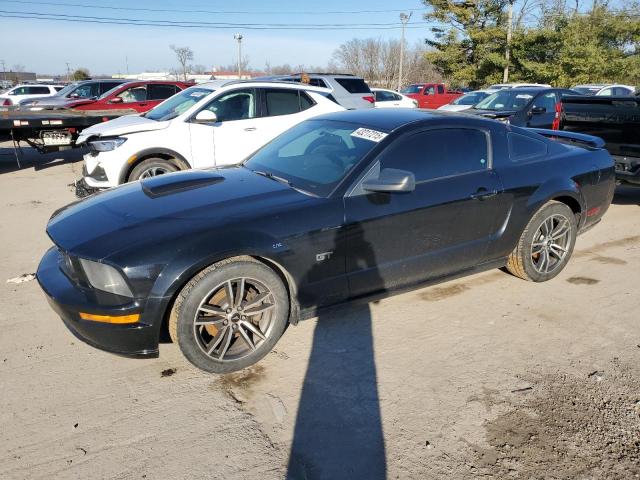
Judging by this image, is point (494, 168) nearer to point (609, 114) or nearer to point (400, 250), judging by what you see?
point (400, 250)

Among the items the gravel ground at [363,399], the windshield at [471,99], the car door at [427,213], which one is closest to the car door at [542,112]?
the windshield at [471,99]

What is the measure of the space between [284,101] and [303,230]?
15.9 ft

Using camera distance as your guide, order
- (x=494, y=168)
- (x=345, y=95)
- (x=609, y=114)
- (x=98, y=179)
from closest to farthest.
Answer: (x=494, y=168)
(x=98, y=179)
(x=609, y=114)
(x=345, y=95)

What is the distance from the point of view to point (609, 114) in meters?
6.72

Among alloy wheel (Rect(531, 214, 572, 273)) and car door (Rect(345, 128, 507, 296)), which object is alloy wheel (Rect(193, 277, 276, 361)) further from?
alloy wheel (Rect(531, 214, 572, 273))

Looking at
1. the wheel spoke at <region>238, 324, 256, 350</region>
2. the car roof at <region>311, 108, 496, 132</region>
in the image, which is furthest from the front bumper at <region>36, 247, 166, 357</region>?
the car roof at <region>311, 108, 496, 132</region>

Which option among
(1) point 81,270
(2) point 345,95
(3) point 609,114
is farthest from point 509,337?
(2) point 345,95

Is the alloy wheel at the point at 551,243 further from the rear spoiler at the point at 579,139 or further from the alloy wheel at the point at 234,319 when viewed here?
the alloy wheel at the point at 234,319

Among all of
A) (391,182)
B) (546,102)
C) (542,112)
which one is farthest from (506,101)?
(391,182)

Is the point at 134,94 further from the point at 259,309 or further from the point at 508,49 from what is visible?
the point at 508,49

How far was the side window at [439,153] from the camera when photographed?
345cm

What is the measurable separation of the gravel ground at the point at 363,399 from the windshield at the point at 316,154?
1.11 m

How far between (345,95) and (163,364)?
8859 mm

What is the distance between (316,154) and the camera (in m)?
3.72
